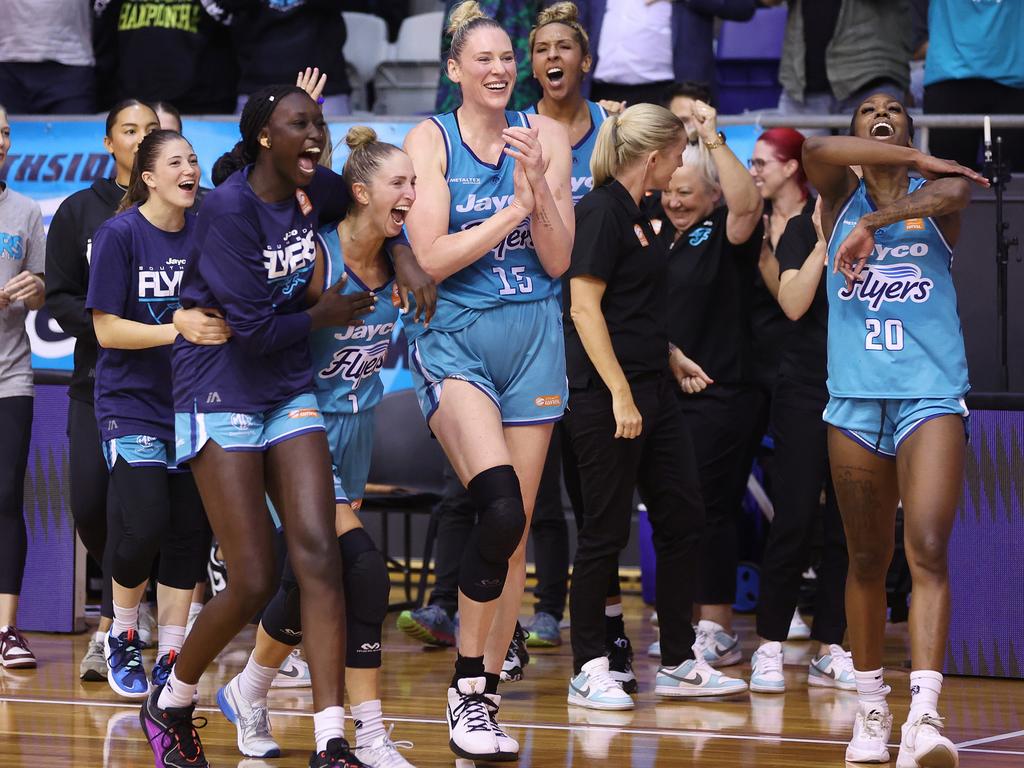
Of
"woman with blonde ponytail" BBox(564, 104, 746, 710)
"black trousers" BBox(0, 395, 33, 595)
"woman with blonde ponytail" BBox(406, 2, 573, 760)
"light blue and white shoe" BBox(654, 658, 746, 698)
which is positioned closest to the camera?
"woman with blonde ponytail" BBox(406, 2, 573, 760)

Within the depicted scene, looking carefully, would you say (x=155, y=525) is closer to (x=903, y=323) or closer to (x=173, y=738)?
(x=173, y=738)

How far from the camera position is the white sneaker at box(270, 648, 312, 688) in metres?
5.94

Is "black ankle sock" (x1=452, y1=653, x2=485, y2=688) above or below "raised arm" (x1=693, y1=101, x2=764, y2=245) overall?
below

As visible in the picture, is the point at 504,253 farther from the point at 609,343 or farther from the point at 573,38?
the point at 573,38

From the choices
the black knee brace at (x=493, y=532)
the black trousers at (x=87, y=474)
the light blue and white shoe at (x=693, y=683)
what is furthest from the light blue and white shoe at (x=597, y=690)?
the black trousers at (x=87, y=474)

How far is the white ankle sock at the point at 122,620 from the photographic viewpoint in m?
5.63

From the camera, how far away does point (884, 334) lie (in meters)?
4.59

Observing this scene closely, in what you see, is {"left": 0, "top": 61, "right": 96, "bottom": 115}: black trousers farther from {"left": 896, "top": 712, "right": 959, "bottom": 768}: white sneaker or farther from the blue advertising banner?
{"left": 896, "top": 712, "right": 959, "bottom": 768}: white sneaker

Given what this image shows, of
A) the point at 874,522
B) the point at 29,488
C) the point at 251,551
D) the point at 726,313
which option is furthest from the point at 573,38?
the point at 29,488

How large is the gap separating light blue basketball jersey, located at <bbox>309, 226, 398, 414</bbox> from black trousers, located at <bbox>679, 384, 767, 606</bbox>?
2257 mm

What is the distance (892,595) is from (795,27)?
3.15 metres

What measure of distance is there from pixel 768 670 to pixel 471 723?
1.75 meters

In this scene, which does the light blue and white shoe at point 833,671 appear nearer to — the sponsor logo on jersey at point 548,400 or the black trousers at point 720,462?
the black trousers at point 720,462

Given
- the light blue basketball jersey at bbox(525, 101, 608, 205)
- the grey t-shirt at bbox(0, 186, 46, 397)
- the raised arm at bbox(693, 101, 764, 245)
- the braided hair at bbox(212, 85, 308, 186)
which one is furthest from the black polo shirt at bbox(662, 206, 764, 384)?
the grey t-shirt at bbox(0, 186, 46, 397)
